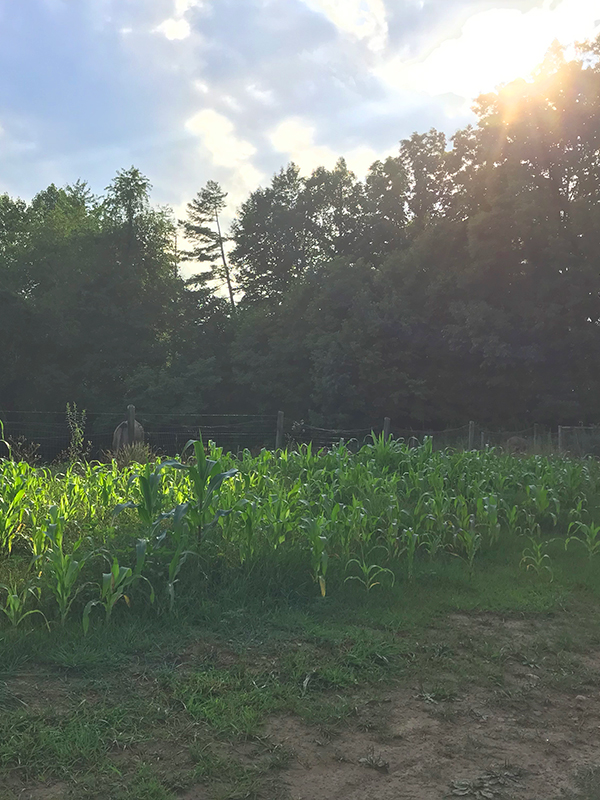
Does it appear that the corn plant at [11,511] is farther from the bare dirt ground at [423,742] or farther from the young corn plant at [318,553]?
the young corn plant at [318,553]

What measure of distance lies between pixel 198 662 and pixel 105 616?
691 mm

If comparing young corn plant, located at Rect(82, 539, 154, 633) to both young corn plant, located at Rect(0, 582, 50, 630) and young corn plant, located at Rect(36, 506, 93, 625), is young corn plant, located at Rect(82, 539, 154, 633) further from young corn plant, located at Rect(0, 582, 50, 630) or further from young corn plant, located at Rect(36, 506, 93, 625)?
young corn plant, located at Rect(0, 582, 50, 630)

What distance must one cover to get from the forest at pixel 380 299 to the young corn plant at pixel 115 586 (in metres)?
21.1

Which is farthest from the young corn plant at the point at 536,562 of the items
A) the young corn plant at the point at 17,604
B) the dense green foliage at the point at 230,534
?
the young corn plant at the point at 17,604

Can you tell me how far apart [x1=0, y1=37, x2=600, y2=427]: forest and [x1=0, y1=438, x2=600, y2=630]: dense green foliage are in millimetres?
17924

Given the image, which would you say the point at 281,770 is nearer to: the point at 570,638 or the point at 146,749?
the point at 146,749

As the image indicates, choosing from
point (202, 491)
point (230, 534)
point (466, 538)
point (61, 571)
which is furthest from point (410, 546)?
point (61, 571)

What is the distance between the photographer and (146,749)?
235 centimetres

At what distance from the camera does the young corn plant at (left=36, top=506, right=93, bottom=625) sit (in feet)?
11.2

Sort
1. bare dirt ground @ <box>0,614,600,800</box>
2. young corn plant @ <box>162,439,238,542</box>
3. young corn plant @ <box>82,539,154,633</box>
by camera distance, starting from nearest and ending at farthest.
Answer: bare dirt ground @ <box>0,614,600,800</box>, young corn plant @ <box>82,539,154,633</box>, young corn plant @ <box>162,439,238,542</box>

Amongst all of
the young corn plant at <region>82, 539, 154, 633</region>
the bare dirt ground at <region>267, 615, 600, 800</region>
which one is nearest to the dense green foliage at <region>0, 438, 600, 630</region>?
the young corn plant at <region>82, 539, 154, 633</region>

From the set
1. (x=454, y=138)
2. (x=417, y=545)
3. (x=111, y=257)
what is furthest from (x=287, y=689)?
(x=111, y=257)

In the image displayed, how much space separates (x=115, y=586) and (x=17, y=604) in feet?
1.63

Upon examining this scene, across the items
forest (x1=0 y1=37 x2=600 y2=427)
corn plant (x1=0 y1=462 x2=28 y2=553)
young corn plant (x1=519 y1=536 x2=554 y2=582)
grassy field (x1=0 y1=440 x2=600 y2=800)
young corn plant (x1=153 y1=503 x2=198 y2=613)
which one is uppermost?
forest (x1=0 y1=37 x2=600 y2=427)
